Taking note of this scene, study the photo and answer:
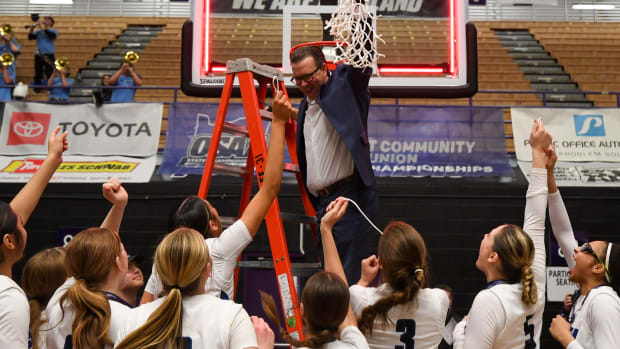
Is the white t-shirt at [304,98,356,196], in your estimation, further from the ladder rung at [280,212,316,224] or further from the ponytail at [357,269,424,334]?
the ponytail at [357,269,424,334]

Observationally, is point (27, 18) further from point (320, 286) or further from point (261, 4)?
point (320, 286)

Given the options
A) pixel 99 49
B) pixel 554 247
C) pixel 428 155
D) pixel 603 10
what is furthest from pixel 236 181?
pixel 603 10

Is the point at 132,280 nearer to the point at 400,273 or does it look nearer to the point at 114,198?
the point at 114,198

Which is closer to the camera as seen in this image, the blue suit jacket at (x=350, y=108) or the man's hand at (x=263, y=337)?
the man's hand at (x=263, y=337)

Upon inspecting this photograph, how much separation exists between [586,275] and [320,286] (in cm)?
174

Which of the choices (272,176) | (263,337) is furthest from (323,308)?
(272,176)

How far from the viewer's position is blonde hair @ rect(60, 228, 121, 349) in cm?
231

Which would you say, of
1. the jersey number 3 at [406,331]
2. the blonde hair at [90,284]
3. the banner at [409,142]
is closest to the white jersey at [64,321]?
the blonde hair at [90,284]

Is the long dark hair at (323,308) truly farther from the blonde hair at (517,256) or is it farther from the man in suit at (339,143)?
the man in suit at (339,143)

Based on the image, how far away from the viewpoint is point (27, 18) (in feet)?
54.9

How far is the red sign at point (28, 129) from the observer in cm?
873

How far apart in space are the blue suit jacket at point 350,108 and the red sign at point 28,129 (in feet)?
21.0

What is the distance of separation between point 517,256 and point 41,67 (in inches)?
464

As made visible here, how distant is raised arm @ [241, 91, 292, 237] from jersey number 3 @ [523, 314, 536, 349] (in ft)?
3.94
